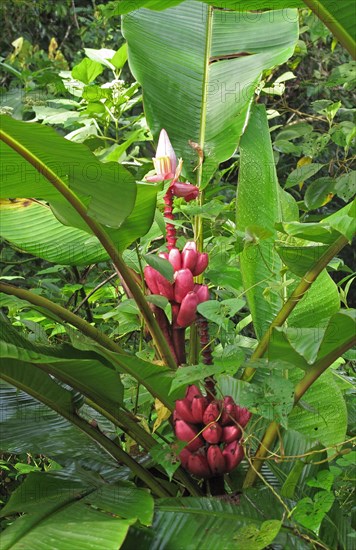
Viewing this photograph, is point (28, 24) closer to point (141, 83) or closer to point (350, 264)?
point (350, 264)

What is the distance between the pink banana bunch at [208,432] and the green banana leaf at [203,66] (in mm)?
468

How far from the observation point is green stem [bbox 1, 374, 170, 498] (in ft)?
4.04

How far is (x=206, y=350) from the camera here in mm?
1174

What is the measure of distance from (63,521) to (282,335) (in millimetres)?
376

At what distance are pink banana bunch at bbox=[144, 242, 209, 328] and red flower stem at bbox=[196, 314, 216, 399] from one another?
25 millimetres

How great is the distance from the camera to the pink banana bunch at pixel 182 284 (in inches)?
47.8

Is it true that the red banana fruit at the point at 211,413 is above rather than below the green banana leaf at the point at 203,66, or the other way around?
below

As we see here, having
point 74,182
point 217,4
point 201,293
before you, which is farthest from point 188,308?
point 217,4

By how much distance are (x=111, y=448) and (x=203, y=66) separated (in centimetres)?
80

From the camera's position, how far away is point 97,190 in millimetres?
1116

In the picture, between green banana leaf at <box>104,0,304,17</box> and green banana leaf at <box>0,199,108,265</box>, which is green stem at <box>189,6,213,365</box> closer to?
green banana leaf at <box>0,199,108,265</box>

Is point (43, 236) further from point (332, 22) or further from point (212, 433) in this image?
point (332, 22)

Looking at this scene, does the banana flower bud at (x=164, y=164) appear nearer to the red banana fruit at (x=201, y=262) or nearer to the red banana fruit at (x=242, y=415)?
the red banana fruit at (x=201, y=262)

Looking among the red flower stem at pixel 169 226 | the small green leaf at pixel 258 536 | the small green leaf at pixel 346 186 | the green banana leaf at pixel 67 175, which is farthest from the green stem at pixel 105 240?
the small green leaf at pixel 346 186
